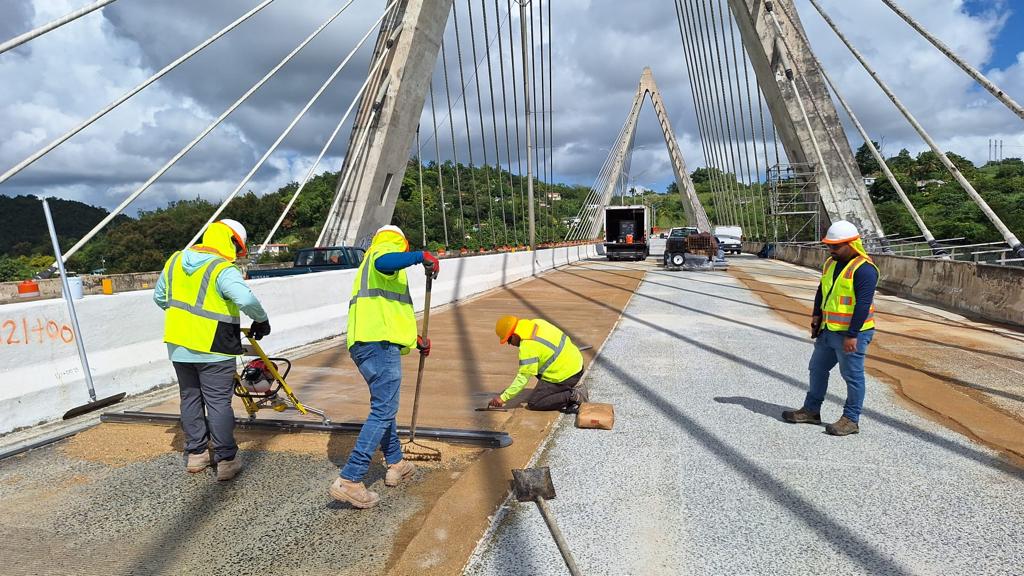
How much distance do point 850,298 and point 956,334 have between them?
22.2 feet

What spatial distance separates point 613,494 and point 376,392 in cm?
156

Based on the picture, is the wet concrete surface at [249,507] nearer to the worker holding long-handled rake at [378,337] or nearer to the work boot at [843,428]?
the worker holding long-handled rake at [378,337]

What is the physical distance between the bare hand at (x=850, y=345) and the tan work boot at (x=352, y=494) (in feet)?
11.9

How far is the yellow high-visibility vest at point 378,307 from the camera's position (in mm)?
3895

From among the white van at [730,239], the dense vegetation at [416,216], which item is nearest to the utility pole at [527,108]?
the dense vegetation at [416,216]

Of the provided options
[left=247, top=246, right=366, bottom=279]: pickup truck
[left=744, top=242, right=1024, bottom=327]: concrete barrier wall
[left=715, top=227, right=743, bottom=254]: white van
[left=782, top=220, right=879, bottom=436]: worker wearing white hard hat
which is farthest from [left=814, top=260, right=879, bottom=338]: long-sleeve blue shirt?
[left=715, top=227, right=743, bottom=254]: white van

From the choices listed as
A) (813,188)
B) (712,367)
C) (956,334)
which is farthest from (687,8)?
(712,367)

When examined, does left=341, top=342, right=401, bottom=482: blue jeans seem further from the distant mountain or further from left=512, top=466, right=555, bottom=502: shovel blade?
the distant mountain

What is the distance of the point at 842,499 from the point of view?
12.8 feet

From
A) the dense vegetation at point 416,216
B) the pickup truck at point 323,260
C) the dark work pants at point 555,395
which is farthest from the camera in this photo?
the dense vegetation at point 416,216

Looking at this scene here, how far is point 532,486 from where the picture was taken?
3.89 m

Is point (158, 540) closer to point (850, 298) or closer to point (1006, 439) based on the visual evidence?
point (850, 298)

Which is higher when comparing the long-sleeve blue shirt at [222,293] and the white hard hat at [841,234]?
the white hard hat at [841,234]

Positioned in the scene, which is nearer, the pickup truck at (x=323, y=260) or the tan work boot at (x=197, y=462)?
the tan work boot at (x=197, y=462)
